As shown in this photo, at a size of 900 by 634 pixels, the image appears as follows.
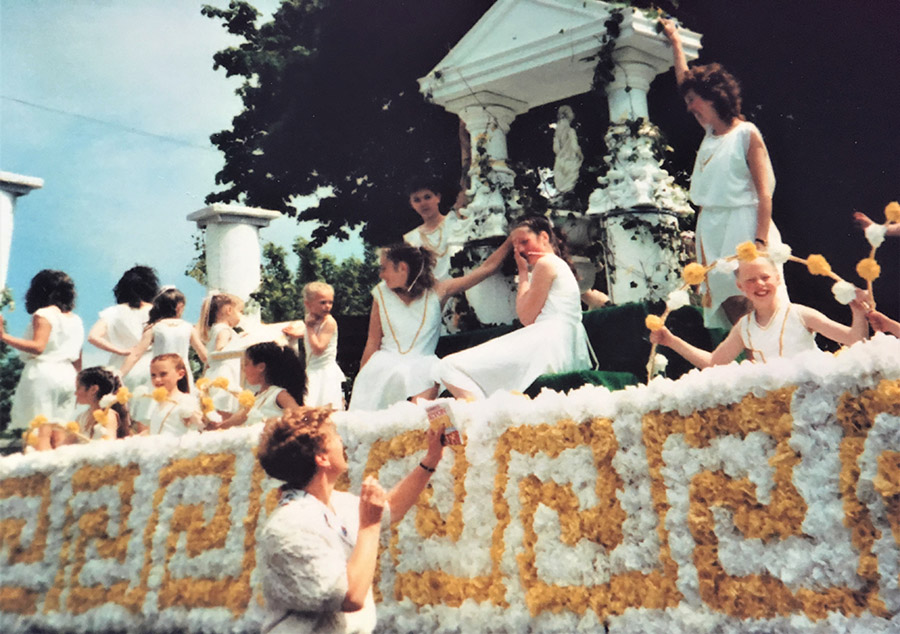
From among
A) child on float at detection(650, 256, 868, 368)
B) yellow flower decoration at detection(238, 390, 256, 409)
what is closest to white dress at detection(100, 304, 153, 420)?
yellow flower decoration at detection(238, 390, 256, 409)

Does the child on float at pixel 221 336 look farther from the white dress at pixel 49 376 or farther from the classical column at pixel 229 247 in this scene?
the classical column at pixel 229 247

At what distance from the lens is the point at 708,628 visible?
2709 millimetres

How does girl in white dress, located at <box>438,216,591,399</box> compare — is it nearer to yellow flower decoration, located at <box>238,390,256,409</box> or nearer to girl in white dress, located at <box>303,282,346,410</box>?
yellow flower decoration, located at <box>238,390,256,409</box>

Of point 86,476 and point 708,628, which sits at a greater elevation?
point 86,476

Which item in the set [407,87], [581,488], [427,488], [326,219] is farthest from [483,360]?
[326,219]

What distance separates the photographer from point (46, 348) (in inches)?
267

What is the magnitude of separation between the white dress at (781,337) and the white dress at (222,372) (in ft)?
13.4

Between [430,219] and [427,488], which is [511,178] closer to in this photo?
[430,219]

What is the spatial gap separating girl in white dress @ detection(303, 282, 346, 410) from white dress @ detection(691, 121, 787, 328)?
2670mm

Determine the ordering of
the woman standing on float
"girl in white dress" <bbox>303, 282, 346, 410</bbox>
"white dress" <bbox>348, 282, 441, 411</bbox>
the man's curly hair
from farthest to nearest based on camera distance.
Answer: "girl in white dress" <bbox>303, 282, 346, 410</bbox>
"white dress" <bbox>348, 282, 441, 411</bbox>
the woman standing on float
the man's curly hair

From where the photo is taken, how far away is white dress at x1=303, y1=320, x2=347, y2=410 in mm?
6320

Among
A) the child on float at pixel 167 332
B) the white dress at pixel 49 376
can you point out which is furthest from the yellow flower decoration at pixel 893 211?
the white dress at pixel 49 376

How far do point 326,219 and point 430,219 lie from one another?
22.6 ft

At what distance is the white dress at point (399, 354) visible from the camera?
578cm
